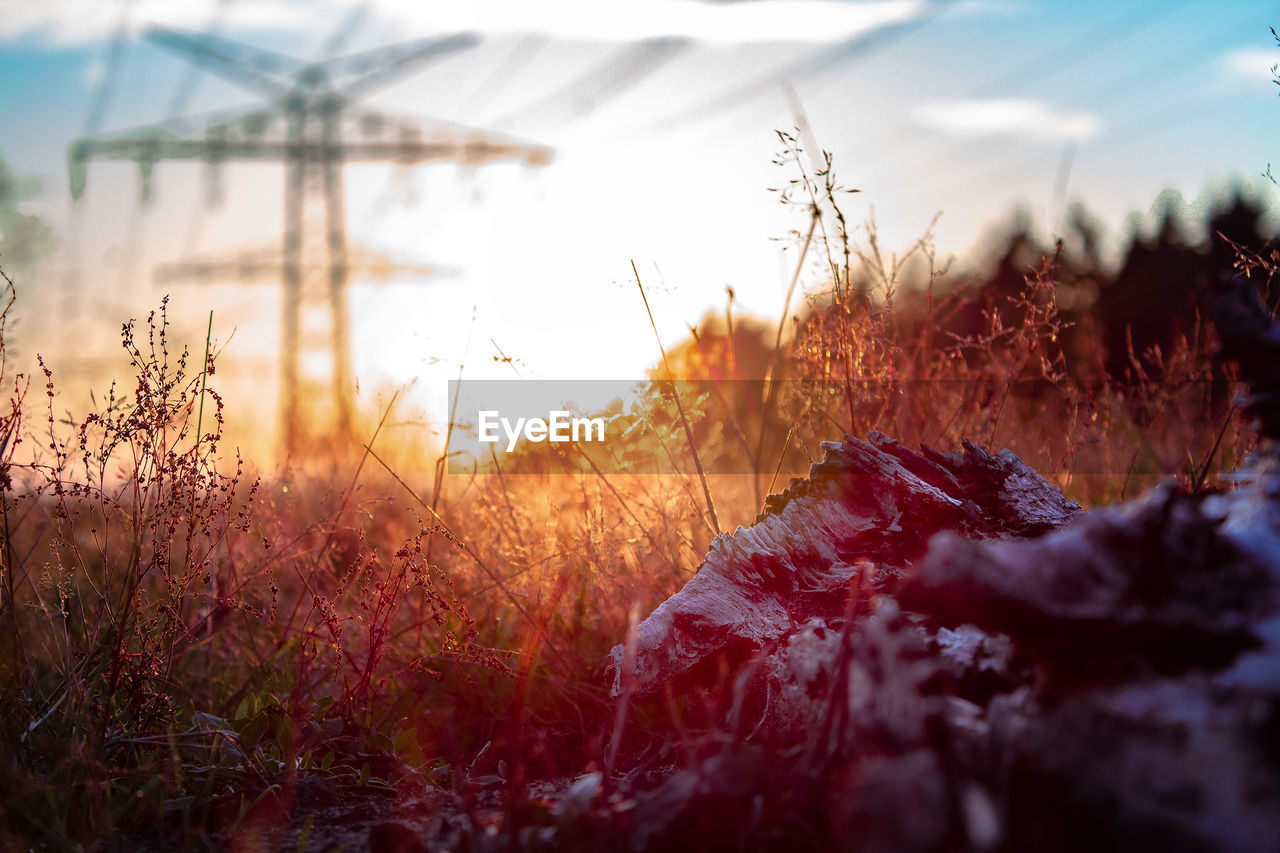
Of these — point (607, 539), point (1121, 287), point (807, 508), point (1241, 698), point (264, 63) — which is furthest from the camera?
point (1121, 287)

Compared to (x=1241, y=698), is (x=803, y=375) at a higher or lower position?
higher

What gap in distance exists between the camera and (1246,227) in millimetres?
16250

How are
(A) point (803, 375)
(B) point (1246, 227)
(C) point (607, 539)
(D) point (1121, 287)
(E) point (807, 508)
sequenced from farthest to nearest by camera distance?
1. (D) point (1121, 287)
2. (B) point (1246, 227)
3. (A) point (803, 375)
4. (C) point (607, 539)
5. (E) point (807, 508)

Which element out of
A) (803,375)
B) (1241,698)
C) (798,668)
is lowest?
(798,668)

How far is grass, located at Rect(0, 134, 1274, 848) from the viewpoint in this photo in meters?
1.88

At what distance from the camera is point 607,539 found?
111 inches

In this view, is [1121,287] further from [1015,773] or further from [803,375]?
[1015,773]

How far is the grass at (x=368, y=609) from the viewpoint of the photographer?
6.17 ft

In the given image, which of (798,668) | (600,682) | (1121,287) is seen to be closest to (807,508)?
(798,668)

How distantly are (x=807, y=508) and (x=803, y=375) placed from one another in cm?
127

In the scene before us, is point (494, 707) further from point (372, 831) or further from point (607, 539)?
point (372, 831)

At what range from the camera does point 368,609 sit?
221 cm

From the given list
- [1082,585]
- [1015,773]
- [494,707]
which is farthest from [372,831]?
[1082,585]

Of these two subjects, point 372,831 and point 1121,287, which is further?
point 1121,287
